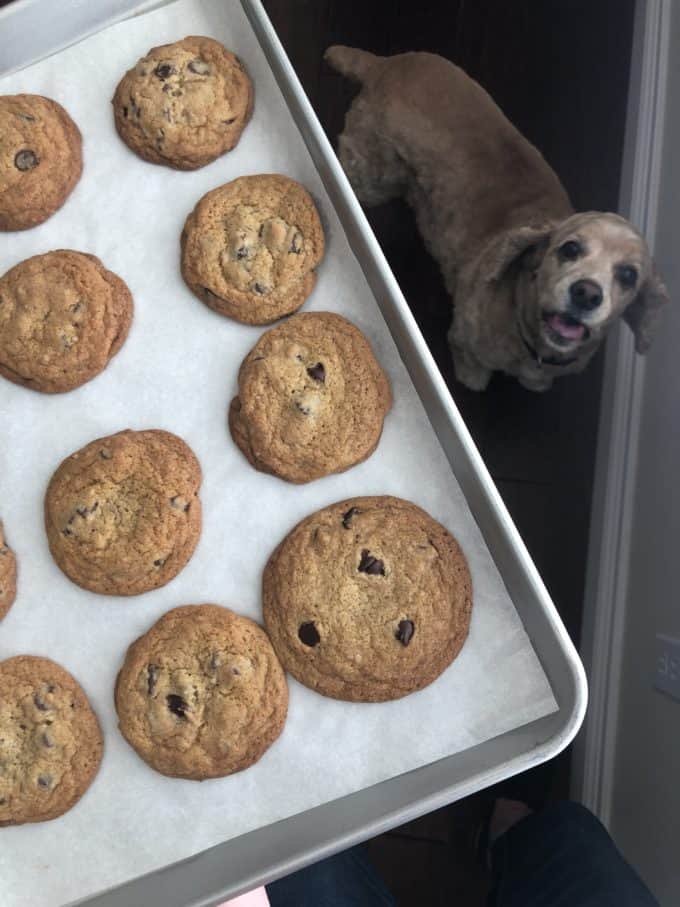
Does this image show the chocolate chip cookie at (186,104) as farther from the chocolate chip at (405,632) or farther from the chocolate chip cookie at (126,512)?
the chocolate chip at (405,632)

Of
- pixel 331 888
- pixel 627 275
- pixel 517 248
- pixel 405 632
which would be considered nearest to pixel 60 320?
pixel 405 632

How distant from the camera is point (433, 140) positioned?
5.02 ft

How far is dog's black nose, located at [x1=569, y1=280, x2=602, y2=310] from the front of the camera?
131 centimetres

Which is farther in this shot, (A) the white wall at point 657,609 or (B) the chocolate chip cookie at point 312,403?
(A) the white wall at point 657,609

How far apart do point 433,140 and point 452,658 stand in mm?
1051

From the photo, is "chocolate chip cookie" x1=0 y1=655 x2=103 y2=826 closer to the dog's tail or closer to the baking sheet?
the baking sheet

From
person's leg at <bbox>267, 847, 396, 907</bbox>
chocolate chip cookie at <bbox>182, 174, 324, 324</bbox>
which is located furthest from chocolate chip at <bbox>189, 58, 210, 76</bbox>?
person's leg at <bbox>267, 847, 396, 907</bbox>

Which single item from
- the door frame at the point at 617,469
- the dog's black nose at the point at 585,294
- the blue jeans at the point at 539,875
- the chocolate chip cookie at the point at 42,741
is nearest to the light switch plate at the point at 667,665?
the door frame at the point at 617,469

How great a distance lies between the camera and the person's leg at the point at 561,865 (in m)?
1.36

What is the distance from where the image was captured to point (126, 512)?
108cm

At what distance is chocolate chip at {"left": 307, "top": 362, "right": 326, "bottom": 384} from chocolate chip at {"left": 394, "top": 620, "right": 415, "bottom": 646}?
0.35 meters

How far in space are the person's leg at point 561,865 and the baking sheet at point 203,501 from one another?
0.66 metres

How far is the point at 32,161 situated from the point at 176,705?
0.81 meters

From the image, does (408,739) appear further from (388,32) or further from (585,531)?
(388,32)
